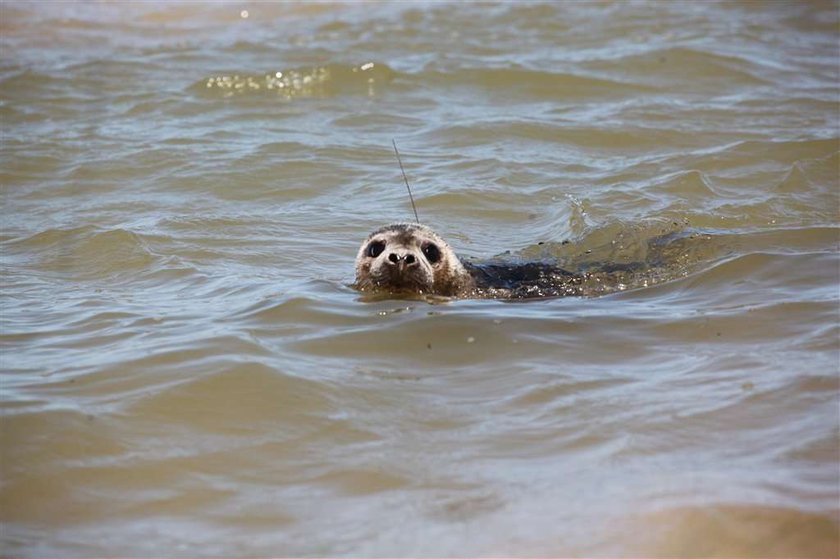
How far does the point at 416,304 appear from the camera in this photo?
21.4 ft

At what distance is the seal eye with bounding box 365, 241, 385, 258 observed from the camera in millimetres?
6840

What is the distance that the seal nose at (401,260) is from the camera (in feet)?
21.9

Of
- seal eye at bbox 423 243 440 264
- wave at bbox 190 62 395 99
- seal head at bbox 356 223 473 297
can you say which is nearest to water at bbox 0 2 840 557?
wave at bbox 190 62 395 99

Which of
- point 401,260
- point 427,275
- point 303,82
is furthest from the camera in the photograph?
point 303,82

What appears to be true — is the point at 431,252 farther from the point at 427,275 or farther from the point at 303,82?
the point at 303,82

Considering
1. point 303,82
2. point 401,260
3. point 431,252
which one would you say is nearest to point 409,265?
point 401,260

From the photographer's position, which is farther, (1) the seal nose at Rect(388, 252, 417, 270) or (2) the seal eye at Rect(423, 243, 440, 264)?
(2) the seal eye at Rect(423, 243, 440, 264)

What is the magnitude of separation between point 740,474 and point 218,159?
22.7 ft

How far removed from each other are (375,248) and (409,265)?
0.28 metres

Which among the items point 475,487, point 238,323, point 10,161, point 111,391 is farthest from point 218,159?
point 475,487

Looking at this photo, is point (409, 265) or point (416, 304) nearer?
point (416, 304)

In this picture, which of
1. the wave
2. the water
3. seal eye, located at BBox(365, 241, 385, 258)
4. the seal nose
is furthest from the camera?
the wave

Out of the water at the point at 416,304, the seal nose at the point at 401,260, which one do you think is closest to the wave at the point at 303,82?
the water at the point at 416,304

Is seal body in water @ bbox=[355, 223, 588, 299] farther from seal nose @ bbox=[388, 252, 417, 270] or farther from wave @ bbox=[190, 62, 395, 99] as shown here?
wave @ bbox=[190, 62, 395, 99]
